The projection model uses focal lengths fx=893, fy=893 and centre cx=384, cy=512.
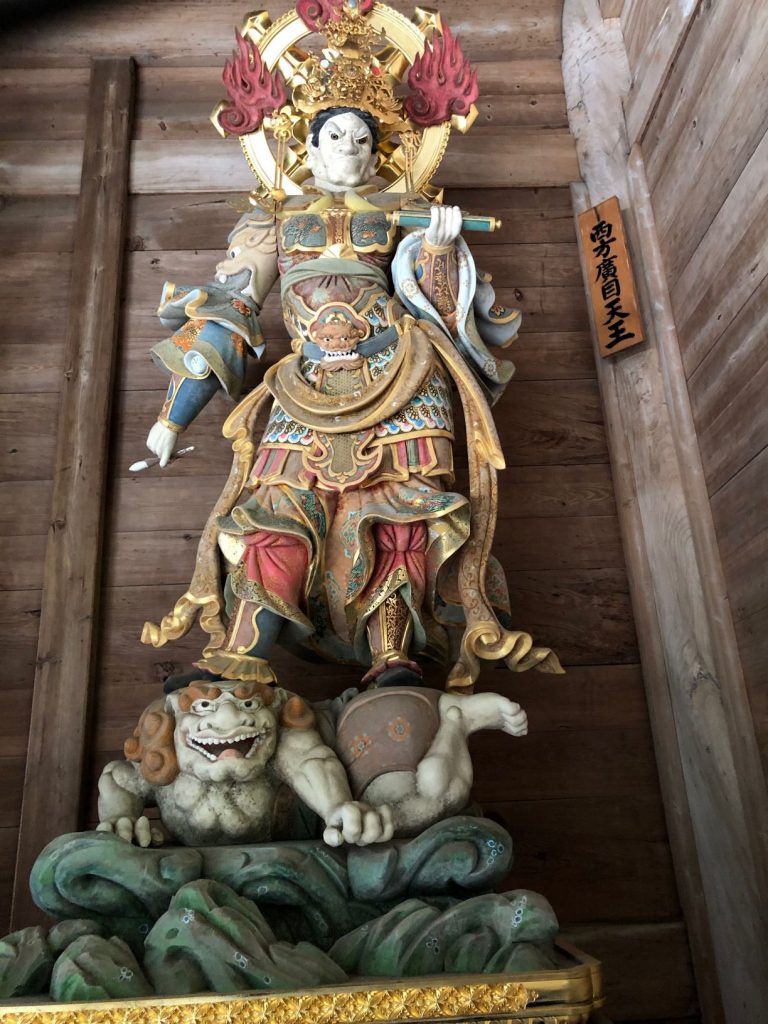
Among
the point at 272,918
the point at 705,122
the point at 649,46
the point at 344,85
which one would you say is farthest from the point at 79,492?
the point at 649,46

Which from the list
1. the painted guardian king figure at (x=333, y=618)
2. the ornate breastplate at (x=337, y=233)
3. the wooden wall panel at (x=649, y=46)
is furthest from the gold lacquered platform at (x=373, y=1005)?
the wooden wall panel at (x=649, y=46)

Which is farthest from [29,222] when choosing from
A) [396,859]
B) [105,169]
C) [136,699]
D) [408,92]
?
[396,859]

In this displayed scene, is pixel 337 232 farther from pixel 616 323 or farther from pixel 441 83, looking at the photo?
pixel 616 323

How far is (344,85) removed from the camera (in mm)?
2256

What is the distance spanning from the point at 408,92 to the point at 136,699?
2061 millimetres

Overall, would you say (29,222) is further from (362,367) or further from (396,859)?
(396,859)

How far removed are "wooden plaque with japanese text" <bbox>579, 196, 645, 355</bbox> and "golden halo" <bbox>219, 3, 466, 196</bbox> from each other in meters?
0.53

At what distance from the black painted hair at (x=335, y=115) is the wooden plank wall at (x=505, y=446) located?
57cm

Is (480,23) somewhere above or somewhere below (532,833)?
above

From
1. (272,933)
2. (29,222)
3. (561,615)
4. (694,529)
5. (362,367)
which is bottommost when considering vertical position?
(272,933)

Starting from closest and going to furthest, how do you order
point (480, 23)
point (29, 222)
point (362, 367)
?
point (362, 367) → point (29, 222) → point (480, 23)

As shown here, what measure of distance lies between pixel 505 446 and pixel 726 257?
75 cm

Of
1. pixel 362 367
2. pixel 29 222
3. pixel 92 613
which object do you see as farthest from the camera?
pixel 29 222

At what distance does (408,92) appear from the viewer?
289cm
